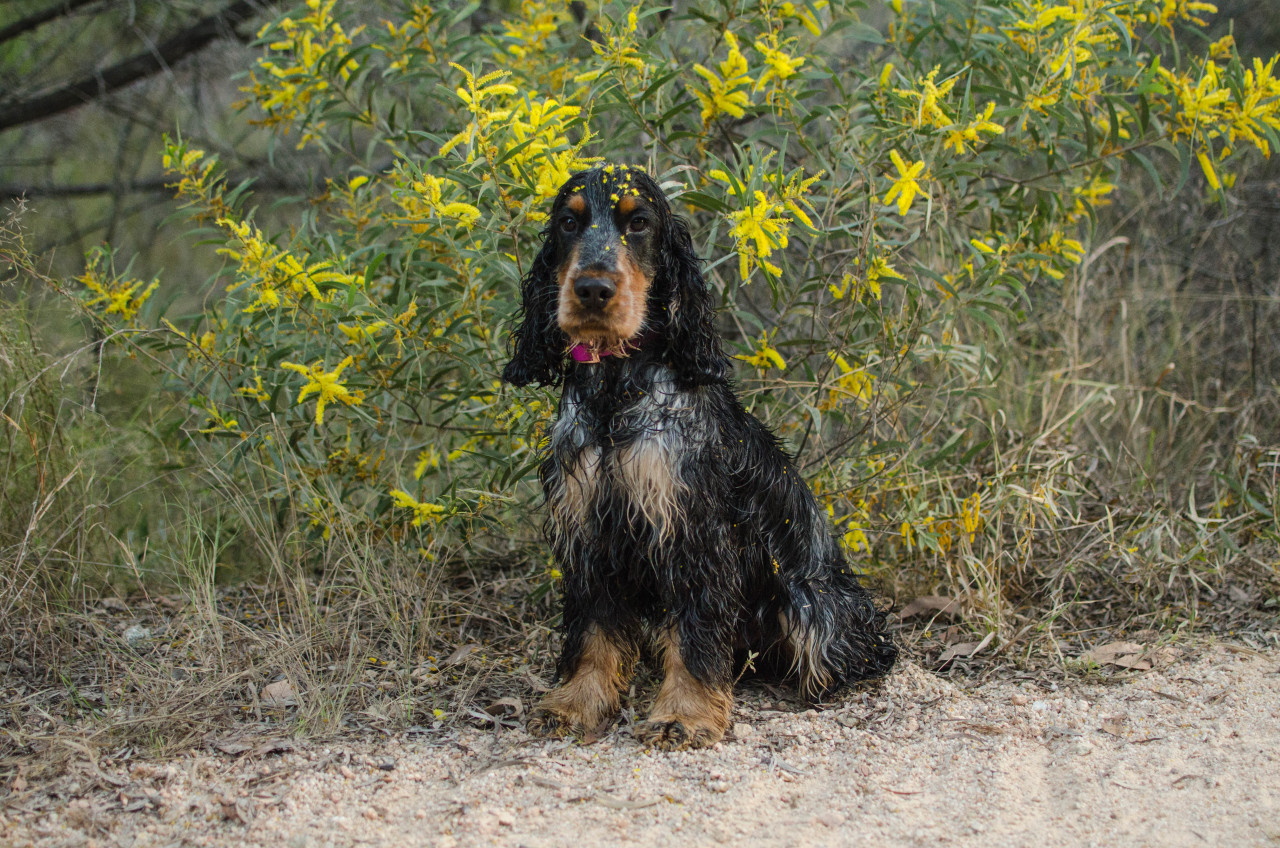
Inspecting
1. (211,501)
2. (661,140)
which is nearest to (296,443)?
(211,501)

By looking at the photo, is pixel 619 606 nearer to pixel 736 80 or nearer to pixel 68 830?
pixel 68 830

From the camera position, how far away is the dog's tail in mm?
3416

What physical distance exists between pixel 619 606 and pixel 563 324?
3.23ft

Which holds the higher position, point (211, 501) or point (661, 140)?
point (661, 140)

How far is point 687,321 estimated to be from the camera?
3121 millimetres

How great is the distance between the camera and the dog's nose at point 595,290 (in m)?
2.79

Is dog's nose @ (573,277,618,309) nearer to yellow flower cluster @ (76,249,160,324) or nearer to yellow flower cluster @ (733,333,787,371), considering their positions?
yellow flower cluster @ (733,333,787,371)

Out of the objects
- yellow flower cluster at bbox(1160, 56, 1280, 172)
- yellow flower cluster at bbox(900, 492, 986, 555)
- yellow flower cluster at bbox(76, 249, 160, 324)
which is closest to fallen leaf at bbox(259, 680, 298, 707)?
yellow flower cluster at bbox(76, 249, 160, 324)

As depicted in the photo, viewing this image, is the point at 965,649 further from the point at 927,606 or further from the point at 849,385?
the point at 849,385

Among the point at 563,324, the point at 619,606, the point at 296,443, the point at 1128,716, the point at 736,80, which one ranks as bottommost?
the point at 1128,716

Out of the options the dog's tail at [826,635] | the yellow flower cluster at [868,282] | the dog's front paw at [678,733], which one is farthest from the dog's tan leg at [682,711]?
the yellow flower cluster at [868,282]

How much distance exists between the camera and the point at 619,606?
328cm

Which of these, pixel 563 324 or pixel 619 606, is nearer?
pixel 563 324

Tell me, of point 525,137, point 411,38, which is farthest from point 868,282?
point 411,38
